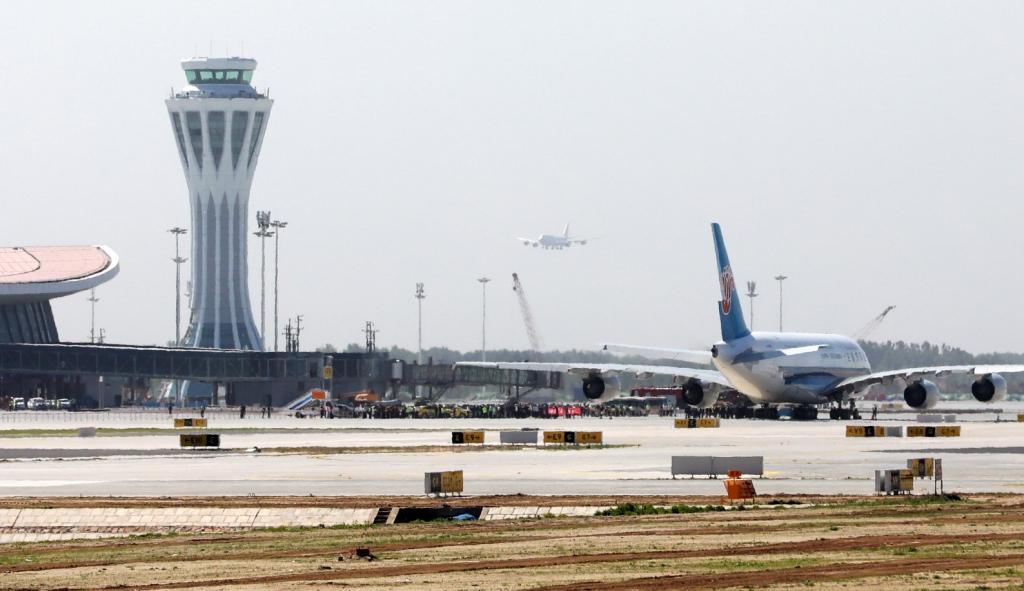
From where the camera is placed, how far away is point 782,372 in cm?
11188

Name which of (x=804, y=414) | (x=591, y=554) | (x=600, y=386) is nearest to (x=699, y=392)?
(x=600, y=386)

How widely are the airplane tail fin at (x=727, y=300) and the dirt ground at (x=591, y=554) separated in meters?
70.7

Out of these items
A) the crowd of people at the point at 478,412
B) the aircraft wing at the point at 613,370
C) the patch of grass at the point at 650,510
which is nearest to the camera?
the patch of grass at the point at 650,510

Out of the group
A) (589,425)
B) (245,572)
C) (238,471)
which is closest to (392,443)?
(238,471)

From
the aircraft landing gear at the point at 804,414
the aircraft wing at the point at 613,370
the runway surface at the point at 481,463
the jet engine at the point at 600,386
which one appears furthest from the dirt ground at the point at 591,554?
the jet engine at the point at 600,386

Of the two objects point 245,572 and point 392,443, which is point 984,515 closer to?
point 245,572

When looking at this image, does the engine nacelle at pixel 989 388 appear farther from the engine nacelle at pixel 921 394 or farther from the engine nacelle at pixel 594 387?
the engine nacelle at pixel 594 387

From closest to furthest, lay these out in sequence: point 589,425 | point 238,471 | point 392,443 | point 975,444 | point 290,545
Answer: point 290,545
point 238,471
point 975,444
point 392,443
point 589,425

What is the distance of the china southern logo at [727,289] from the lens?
356ft

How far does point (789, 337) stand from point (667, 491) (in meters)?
70.7

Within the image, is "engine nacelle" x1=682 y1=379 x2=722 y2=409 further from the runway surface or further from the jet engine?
the runway surface

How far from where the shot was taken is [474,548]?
3025 centimetres

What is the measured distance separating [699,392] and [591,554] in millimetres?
93518

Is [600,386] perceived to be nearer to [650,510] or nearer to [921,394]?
[921,394]
